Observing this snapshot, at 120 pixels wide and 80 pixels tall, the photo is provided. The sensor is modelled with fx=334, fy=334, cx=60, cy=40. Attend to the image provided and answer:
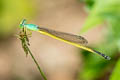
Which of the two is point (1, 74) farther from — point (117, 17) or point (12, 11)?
point (117, 17)

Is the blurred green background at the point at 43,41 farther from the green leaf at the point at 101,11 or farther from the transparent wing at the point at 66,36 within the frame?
the transparent wing at the point at 66,36

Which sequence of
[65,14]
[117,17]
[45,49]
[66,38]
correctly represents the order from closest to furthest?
1. [66,38]
2. [117,17]
3. [45,49]
4. [65,14]

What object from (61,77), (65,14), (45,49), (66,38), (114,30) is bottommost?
(61,77)

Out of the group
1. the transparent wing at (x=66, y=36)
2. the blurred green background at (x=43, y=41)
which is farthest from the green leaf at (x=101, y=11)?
the blurred green background at (x=43, y=41)

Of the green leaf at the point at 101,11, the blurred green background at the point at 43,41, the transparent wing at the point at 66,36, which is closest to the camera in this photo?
the transparent wing at the point at 66,36

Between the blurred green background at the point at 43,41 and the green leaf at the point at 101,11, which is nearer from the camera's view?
the green leaf at the point at 101,11

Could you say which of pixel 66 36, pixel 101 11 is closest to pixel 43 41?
pixel 101 11

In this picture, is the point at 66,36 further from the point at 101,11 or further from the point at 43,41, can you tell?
the point at 43,41

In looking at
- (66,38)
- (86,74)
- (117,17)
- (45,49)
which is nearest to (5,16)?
(45,49)

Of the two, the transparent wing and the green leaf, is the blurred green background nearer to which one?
the green leaf

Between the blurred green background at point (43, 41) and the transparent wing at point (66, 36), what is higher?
the transparent wing at point (66, 36)

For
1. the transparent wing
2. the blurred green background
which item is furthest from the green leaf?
the blurred green background
